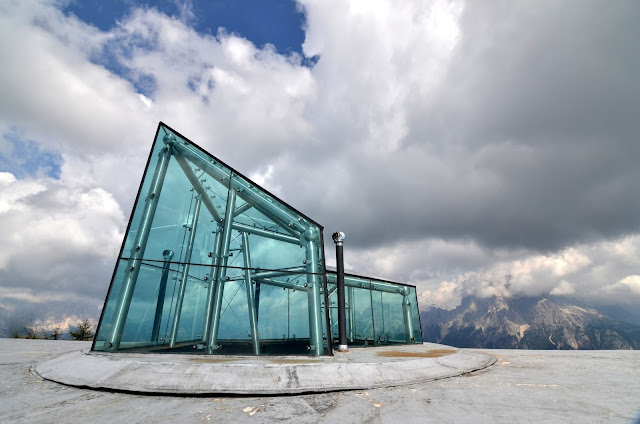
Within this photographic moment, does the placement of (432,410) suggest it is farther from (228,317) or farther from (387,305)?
(387,305)

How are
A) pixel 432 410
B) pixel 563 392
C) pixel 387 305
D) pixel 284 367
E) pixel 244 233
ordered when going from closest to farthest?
1. pixel 432 410
2. pixel 563 392
3. pixel 284 367
4. pixel 244 233
5. pixel 387 305

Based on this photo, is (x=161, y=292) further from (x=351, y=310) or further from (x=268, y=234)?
(x=351, y=310)

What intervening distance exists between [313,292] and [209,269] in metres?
3.59

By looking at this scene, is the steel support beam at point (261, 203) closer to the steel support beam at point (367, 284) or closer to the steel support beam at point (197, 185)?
the steel support beam at point (197, 185)

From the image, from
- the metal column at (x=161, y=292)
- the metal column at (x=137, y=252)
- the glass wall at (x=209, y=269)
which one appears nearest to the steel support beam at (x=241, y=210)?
the glass wall at (x=209, y=269)

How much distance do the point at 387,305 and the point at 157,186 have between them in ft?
49.5

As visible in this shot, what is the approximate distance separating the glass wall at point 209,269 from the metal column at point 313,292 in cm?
3

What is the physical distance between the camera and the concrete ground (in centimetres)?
436

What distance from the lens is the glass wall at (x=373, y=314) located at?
18812 millimetres

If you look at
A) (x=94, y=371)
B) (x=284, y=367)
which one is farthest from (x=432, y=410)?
(x=94, y=371)

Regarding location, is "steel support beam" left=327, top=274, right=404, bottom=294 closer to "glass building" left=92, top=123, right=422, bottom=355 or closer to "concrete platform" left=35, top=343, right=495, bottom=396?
"glass building" left=92, top=123, right=422, bottom=355

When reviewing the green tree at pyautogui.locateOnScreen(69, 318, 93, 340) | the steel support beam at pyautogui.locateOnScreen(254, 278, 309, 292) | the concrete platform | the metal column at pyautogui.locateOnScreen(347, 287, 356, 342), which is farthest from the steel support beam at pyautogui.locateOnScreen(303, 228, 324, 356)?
the green tree at pyautogui.locateOnScreen(69, 318, 93, 340)

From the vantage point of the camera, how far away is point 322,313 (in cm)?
1037

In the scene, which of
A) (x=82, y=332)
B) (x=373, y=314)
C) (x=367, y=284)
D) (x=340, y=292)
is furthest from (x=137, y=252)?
(x=82, y=332)
